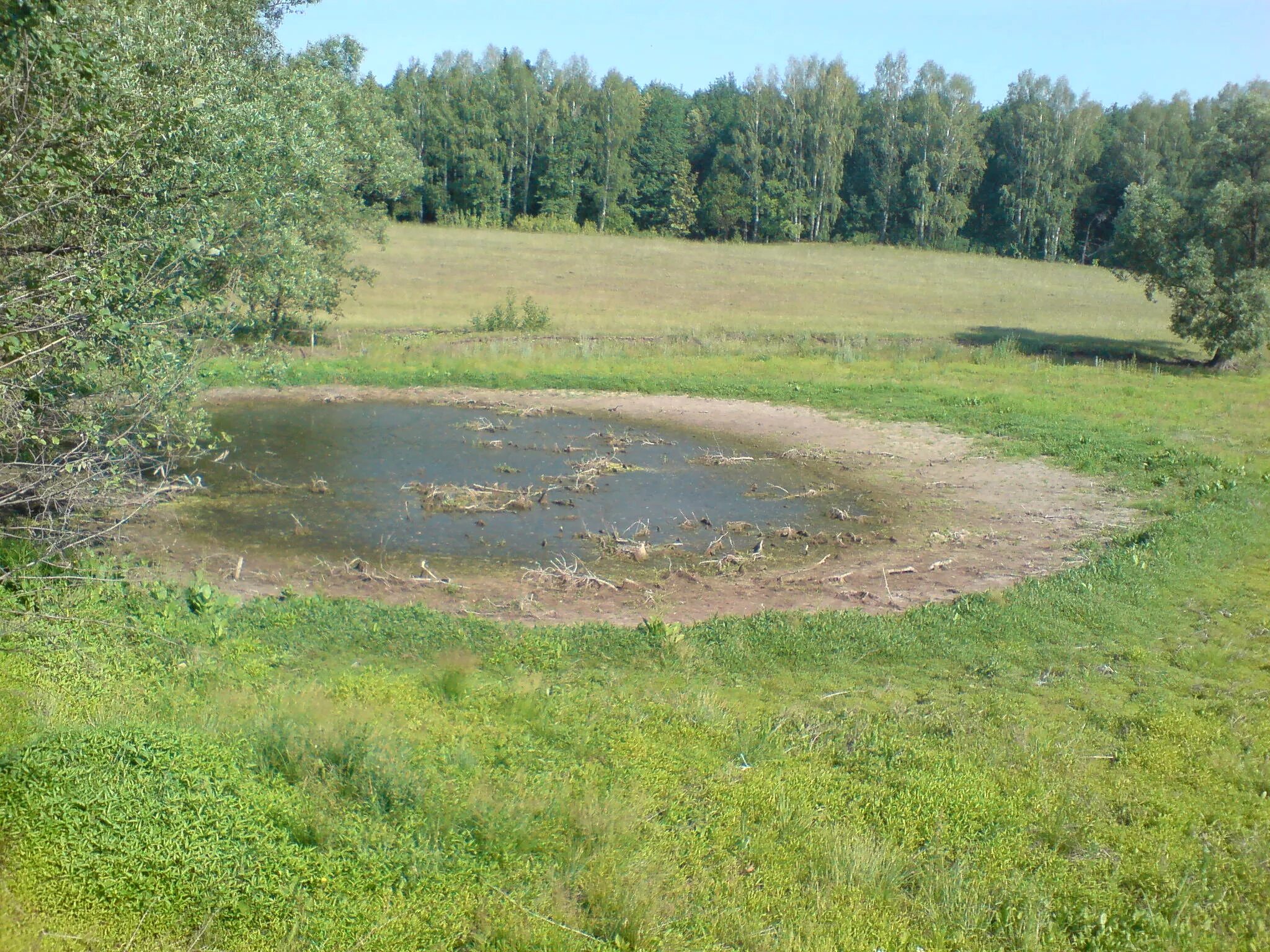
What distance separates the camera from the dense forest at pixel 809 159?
2916 inches

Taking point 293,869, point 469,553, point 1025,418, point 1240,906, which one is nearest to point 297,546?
point 469,553

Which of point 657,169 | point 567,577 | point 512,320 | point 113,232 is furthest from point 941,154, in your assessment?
point 113,232

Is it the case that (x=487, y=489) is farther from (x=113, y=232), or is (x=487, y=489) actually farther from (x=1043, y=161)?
(x=1043, y=161)

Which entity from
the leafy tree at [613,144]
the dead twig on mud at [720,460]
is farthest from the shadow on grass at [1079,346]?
the leafy tree at [613,144]

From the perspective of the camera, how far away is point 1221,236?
89.6 feet

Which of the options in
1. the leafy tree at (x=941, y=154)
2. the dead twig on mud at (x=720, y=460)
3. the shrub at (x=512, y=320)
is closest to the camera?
the dead twig on mud at (x=720, y=460)

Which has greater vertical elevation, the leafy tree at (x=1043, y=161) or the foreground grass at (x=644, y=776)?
the leafy tree at (x=1043, y=161)

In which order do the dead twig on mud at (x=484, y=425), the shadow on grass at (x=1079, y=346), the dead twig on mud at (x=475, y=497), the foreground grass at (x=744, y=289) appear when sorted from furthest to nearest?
the foreground grass at (x=744, y=289), the shadow on grass at (x=1079, y=346), the dead twig on mud at (x=484, y=425), the dead twig on mud at (x=475, y=497)

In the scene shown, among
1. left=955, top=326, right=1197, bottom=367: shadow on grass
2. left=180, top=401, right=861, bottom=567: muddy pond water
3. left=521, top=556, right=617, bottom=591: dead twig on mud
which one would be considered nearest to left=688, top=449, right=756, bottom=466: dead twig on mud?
left=180, top=401, right=861, bottom=567: muddy pond water

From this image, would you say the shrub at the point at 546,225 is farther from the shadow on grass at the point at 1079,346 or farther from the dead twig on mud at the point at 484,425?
the dead twig on mud at the point at 484,425

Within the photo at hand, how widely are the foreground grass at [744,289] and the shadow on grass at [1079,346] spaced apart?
179 mm

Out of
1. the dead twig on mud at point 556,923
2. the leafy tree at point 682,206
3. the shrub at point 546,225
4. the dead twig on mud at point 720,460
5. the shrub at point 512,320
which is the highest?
the leafy tree at point 682,206

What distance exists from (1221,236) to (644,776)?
27.7 metres

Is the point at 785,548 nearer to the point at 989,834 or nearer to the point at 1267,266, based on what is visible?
the point at 989,834
